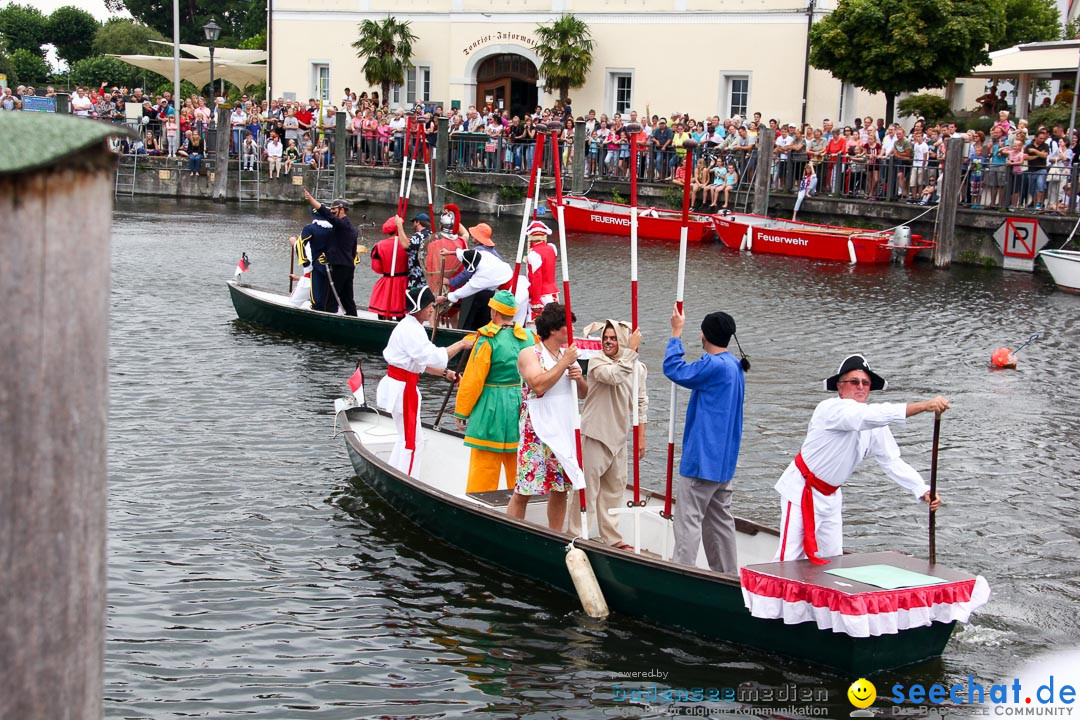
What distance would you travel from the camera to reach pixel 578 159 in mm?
32156

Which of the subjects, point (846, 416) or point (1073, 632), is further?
point (1073, 632)

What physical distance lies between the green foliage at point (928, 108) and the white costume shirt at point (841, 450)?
29345mm

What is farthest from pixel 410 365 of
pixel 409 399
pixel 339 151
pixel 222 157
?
pixel 222 157

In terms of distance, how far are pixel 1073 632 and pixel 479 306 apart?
8498mm

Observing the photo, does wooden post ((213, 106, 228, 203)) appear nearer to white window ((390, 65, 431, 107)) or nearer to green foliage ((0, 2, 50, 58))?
white window ((390, 65, 431, 107))

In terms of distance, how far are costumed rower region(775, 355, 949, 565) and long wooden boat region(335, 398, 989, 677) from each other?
0.56 ft

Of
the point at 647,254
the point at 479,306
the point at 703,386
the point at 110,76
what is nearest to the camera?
the point at 703,386

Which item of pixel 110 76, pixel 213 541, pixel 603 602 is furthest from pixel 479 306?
pixel 110 76

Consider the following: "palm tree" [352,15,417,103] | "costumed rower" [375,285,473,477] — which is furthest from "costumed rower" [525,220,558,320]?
"palm tree" [352,15,417,103]

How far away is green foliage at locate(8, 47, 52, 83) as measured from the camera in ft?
192

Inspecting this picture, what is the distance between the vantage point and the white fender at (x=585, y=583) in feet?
26.4

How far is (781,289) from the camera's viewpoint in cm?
2238

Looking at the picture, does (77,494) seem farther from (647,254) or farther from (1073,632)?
(647,254)

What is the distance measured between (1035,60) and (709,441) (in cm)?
2531
